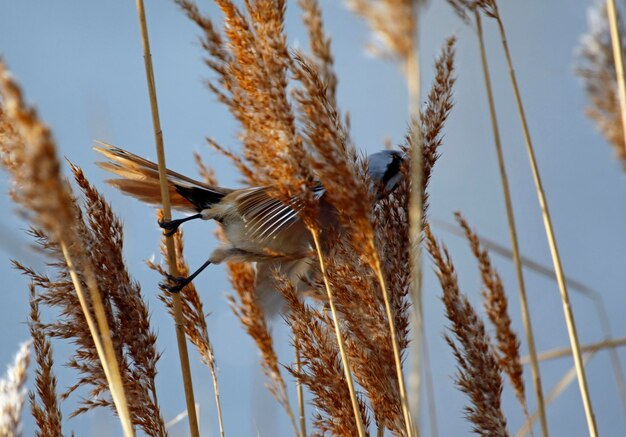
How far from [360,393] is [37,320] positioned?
2.20ft

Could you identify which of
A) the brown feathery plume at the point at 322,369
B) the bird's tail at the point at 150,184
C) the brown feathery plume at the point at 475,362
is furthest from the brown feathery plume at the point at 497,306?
the bird's tail at the point at 150,184

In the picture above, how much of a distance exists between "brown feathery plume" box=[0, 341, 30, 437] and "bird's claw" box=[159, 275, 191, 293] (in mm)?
292

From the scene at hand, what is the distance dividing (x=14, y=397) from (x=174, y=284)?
1.22 ft

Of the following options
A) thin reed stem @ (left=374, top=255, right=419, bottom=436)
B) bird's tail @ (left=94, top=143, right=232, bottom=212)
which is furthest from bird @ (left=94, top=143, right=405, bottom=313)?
thin reed stem @ (left=374, top=255, right=419, bottom=436)

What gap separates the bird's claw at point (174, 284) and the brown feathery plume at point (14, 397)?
292 millimetres

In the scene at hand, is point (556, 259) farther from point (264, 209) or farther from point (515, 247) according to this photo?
point (264, 209)

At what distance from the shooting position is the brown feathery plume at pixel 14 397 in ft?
3.74

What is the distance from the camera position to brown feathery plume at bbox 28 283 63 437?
4.44 ft

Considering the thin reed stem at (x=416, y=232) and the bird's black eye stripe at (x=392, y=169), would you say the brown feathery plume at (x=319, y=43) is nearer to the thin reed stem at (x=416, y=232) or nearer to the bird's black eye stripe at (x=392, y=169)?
the thin reed stem at (x=416, y=232)

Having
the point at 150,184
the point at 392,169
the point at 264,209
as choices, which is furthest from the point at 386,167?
the point at 150,184

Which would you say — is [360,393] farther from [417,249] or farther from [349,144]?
[349,144]

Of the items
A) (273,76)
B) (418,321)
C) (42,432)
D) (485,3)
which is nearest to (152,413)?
(42,432)

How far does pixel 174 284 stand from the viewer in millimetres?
1428

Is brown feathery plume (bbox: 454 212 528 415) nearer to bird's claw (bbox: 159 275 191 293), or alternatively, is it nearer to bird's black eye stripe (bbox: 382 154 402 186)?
bird's black eye stripe (bbox: 382 154 402 186)
